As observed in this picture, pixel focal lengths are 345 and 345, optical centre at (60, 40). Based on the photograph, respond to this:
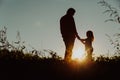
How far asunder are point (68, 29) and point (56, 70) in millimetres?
3693

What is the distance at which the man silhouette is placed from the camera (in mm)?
11930

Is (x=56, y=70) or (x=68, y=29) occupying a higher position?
(x=68, y=29)

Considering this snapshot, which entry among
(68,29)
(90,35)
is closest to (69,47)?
(68,29)

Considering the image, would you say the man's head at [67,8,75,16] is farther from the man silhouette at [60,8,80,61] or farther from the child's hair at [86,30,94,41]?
the child's hair at [86,30,94,41]

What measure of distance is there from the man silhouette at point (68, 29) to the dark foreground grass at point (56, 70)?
8.36ft

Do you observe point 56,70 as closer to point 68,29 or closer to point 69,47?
point 69,47

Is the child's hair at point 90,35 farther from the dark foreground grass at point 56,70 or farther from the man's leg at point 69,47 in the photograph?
the dark foreground grass at point 56,70

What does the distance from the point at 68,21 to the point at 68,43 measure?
79cm

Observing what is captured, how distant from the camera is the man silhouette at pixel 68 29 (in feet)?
39.1

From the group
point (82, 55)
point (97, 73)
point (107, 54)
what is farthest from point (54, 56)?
point (97, 73)

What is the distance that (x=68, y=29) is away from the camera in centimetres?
1216

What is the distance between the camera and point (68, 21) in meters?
12.1

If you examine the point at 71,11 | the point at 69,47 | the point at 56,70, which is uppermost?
the point at 71,11

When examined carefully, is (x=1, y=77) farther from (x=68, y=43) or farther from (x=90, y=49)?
(x=90, y=49)
